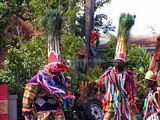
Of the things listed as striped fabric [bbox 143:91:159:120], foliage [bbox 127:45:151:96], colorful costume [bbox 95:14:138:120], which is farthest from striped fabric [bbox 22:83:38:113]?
foliage [bbox 127:45:151:96]

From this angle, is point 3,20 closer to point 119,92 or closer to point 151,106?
point 119,92

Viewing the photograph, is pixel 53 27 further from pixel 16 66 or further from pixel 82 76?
pixel 82 76

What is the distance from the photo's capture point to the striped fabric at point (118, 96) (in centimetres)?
661

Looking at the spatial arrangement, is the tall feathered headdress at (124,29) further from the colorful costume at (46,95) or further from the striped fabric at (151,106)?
the colorful costume at (46,95)

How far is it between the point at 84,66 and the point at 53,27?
24.7 ft

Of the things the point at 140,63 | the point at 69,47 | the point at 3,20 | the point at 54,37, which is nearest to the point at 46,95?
the point at 54,37

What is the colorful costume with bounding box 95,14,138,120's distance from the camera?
6.62 meters

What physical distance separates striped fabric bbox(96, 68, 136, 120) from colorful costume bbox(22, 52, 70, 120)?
2.71ft

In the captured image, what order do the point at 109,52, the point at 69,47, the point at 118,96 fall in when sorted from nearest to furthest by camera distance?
the point at 118,96
the point at 69,47
the point at 109,52

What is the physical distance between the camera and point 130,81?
22.6ft

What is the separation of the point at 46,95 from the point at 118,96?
4.35 feet

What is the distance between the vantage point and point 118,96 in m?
6.68

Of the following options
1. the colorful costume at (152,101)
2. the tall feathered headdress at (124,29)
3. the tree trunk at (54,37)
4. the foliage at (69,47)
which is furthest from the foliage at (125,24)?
the foliage at (69,47)

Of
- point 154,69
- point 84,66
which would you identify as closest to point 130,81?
point 154,69
